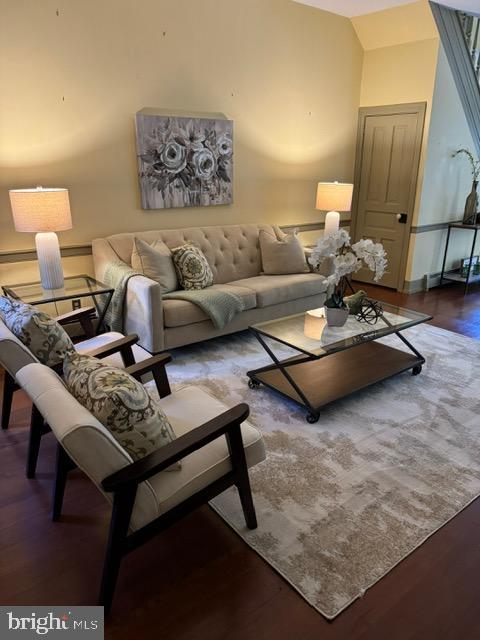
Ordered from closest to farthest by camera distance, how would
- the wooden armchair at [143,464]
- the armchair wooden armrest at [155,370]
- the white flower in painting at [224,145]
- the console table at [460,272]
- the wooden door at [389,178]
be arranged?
1. the wooden armchair at [143,464]
2. the armchair wooden armrest at [155,370]
3. the white flower in painting at [224,145]
4. the wooden door at [389,178]
5. the console table at [460,272]

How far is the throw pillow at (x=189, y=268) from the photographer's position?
3.54m

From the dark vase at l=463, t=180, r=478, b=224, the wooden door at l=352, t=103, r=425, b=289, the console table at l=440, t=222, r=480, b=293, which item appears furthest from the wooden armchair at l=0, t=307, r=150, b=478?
the dark vase at l=463, t=180, r=478, b=224

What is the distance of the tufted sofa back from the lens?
143 inches

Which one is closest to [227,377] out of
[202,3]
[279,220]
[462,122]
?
[279,220]

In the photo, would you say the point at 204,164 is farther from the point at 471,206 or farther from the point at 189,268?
the point at 471,206

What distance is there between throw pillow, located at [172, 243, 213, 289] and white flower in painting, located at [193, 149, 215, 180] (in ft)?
2.92

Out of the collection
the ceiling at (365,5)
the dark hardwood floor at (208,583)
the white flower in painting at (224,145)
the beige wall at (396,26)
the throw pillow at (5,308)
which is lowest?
the dark hardwood floor at (208,583)

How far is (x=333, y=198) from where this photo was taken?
4582 mm

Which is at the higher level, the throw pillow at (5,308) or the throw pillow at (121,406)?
the throw pillow at (5,308)

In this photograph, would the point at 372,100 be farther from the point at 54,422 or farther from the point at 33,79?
the point at 54,422

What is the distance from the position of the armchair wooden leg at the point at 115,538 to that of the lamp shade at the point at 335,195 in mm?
3921

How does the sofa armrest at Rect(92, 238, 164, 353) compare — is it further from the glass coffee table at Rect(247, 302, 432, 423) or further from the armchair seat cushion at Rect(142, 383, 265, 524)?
the armchair seat cushion at Rect(142, 383, 265, 524)

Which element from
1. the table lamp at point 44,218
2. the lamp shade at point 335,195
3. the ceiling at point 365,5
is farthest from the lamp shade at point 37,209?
the ceiling at point 365,5

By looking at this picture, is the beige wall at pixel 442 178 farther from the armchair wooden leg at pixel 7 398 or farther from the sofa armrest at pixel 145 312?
the armchair wooden leg at pixel 7 398
